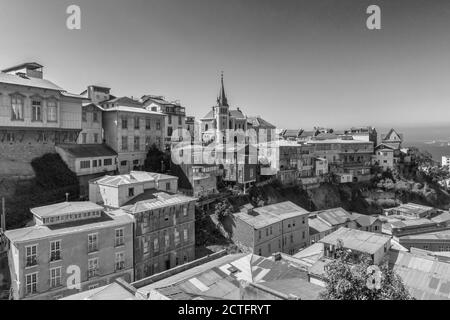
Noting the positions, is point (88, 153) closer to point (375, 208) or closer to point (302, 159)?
point (302, 159)

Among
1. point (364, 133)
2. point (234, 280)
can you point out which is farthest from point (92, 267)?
point (364, 133)

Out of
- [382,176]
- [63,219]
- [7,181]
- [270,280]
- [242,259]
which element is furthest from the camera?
[382,176]

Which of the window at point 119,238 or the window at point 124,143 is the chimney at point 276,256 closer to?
the window at point 119,238

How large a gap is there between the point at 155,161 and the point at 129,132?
4979 millimetres

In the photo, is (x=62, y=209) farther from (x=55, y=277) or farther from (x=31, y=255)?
(x=55, y=277)

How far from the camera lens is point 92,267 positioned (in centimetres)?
2266

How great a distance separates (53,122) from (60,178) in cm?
618

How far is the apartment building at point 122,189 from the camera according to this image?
89.8 feet

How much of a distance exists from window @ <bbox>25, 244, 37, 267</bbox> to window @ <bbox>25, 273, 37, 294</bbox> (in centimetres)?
73

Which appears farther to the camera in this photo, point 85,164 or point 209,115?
point 209,115

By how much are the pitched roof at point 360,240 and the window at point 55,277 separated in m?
20.8

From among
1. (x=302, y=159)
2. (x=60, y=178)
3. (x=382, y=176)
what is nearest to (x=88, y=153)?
(x=60, y=178)

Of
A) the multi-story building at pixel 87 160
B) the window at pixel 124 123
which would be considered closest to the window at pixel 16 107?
the multi-story building at pixel 87 160

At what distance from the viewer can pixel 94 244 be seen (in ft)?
74.4
